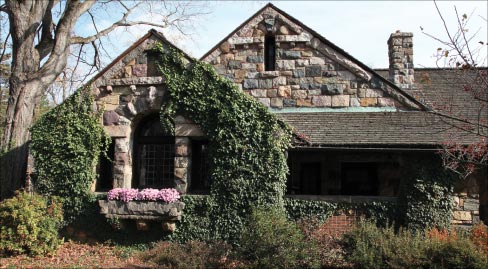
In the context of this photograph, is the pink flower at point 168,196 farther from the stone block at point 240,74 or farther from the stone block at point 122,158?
the stone block at point 240,74

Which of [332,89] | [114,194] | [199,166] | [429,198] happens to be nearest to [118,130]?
[114,194]

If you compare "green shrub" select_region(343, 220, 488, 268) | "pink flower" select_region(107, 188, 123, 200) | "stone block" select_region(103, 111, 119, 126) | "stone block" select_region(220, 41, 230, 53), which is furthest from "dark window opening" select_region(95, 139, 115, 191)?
"green shrub" select_region(343, 220, 488, 268)

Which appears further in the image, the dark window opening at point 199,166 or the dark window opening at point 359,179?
the dark window opening at point 359,179

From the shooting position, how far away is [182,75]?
11.3 m

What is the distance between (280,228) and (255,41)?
6839 mm

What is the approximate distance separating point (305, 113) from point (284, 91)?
0.99m

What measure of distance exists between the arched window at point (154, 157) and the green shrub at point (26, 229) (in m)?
2.40

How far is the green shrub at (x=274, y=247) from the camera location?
855 cm

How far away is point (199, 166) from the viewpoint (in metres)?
11.9

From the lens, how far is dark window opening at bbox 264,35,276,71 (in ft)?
46.1

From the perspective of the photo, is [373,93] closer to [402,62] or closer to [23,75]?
[402,62]

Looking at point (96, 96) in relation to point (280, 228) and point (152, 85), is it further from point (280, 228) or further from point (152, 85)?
point (280, 228)

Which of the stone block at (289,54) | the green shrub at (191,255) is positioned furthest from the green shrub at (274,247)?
the stone block at (289,54)

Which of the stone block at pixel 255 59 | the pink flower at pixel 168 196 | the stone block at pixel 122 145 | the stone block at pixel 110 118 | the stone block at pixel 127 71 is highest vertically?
the stone block at pixel 255 59
